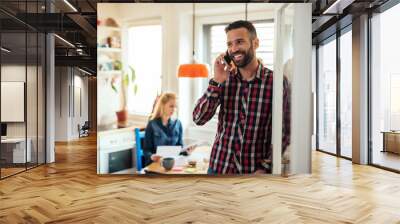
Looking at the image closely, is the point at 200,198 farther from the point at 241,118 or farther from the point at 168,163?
the point at 241,118

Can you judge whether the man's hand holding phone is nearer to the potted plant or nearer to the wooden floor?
the potted plant

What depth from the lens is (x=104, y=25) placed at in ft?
18.9

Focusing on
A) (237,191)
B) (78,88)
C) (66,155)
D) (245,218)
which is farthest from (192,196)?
(78,88)

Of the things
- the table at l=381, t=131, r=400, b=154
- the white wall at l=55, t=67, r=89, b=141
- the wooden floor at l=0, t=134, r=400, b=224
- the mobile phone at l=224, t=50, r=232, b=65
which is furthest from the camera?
the white wall at l=55, t=67, r=89, b=141

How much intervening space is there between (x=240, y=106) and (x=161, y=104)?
3.81 feet

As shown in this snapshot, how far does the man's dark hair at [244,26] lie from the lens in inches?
228

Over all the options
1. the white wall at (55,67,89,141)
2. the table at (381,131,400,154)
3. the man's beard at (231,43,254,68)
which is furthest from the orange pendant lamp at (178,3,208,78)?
the white wall at (55,67,89,141)

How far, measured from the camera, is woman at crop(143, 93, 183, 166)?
19.0ft

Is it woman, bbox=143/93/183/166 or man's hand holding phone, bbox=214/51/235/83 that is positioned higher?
man's hand holding phone, bbox=214/51/235/83

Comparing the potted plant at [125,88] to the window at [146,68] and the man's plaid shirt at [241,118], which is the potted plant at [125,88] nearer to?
the window at [146,68]

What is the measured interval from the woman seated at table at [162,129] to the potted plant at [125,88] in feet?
1.23

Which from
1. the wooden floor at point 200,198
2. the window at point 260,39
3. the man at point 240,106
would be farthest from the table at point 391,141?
the window at point 260,39

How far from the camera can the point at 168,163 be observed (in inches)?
232

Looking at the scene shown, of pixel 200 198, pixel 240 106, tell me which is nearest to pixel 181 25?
pixel 240 106
